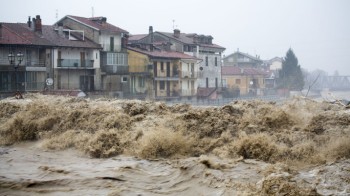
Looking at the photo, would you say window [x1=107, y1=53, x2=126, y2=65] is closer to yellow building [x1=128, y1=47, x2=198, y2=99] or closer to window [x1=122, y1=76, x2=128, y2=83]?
yellow building [x1=128, y1=47, x2=198, y2=99]

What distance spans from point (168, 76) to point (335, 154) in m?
41.6

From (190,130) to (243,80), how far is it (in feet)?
185

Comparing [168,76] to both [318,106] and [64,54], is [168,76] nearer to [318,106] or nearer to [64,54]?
[64,54]

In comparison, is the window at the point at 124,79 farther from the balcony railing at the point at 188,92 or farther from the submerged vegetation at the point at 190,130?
the submerged vegetation at the point at 190,130

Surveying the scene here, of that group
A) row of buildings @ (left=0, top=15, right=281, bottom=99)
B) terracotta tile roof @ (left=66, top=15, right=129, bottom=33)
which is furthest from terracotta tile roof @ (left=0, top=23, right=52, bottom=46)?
terracotta tile roof @ (left=66, top=15, right=129, bottom=33)

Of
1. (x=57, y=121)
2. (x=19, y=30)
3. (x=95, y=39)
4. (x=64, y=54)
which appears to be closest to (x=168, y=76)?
(x=95, y=39)

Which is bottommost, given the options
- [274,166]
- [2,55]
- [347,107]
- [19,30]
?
[274,166]

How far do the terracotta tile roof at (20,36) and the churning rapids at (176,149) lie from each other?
20.8 m

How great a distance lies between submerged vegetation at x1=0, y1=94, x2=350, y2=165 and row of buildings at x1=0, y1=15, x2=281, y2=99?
1579 cm

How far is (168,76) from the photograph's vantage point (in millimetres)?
52875

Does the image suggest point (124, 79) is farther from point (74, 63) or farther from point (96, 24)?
point (74, 63)

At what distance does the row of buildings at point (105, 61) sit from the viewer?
132ft

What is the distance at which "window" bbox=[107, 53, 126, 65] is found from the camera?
157 feet

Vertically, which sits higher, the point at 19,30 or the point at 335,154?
the point at 19,30
